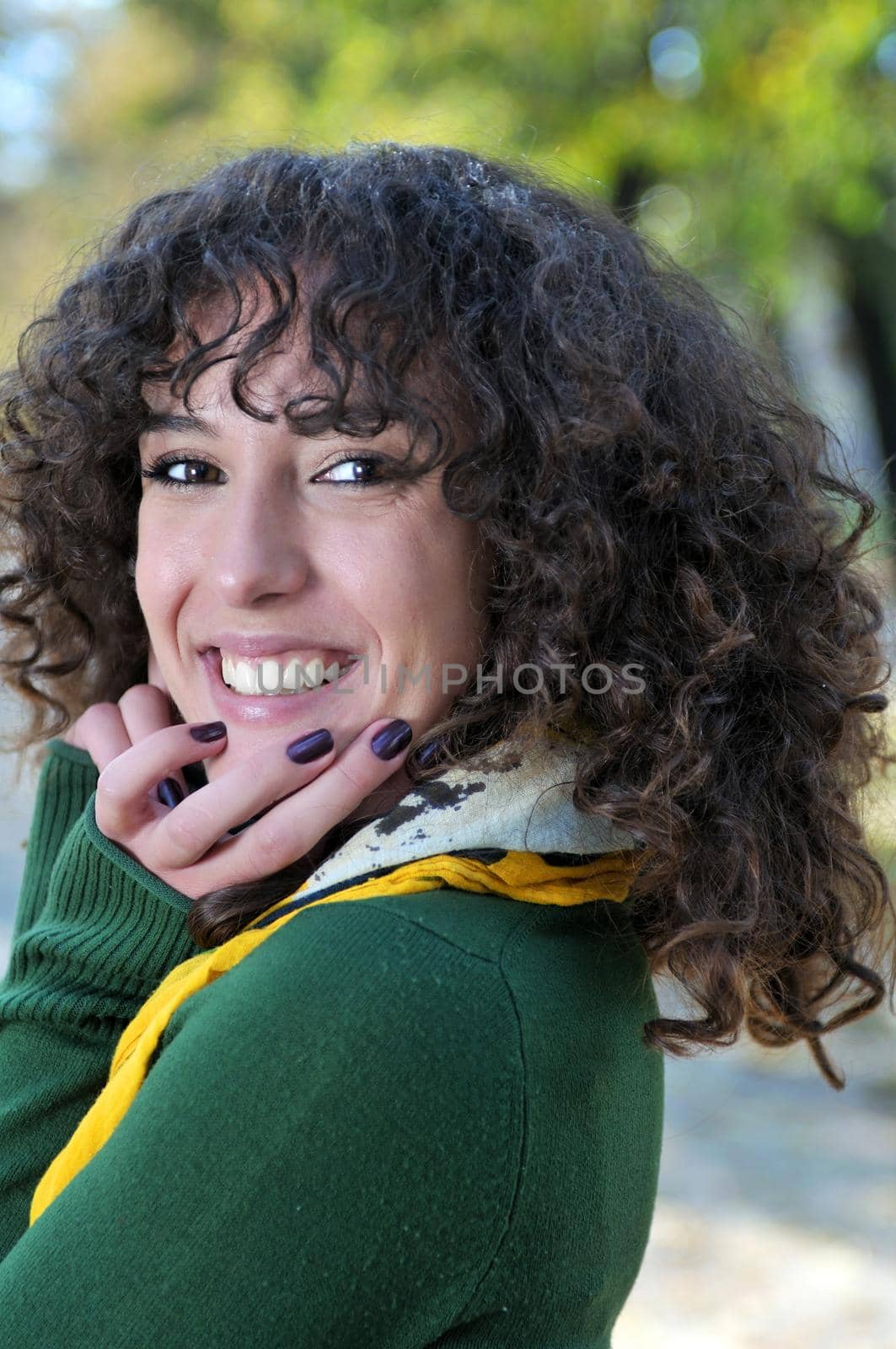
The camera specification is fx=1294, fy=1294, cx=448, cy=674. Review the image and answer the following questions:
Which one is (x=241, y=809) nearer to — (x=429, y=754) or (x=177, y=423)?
(x=429, y=754)

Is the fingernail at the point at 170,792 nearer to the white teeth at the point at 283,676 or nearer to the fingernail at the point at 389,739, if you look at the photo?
the white teeth at the point at 283,676

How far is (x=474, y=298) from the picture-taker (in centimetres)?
168

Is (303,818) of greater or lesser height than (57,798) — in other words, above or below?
above

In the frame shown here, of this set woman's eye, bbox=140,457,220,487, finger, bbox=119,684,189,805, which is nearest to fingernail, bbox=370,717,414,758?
woman's eye, bbox=140,457,220,487

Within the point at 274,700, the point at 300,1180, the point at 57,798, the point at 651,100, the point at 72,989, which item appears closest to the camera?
the point at 300,1180

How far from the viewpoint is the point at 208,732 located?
6.03ft

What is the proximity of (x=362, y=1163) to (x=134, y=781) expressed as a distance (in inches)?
29.8

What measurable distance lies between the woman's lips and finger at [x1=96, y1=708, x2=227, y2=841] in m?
0.09

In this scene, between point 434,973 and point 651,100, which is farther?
point 651,100

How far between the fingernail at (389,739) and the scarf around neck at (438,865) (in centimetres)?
14

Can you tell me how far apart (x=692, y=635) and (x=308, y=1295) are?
3.06ft

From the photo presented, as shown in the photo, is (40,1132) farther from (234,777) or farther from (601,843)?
(601,843)

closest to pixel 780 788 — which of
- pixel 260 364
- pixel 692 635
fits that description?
pixel 692 635

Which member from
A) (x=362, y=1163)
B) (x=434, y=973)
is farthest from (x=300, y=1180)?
(x=434, y=973)
